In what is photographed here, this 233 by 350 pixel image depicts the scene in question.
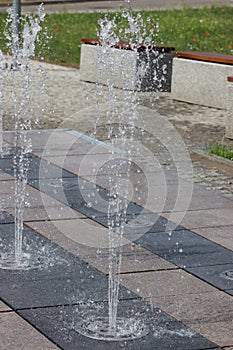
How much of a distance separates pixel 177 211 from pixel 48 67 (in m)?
8.52

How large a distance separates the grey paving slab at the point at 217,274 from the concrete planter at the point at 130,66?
712 centimetres

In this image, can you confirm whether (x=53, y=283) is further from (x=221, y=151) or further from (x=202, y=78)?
(x=202, y=78)

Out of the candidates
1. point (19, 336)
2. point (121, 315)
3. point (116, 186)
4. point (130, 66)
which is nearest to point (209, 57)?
point (130, 66)

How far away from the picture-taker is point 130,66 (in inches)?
523

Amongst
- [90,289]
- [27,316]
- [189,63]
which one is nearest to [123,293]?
[90,289]

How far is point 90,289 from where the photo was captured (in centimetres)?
547

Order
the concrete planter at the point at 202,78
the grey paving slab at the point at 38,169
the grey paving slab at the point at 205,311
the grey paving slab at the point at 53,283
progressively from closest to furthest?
the grey paving slab at the point at 205,311
the grey paving slab at the point at 53,283
the grey paving slab at the point at 38,169
the concrete planter at the point at 202,78

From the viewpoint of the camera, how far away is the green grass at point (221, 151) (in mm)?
9109

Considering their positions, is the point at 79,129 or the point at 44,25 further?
the point at 44,25

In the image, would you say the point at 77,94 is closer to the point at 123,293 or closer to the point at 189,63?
the point at 189,63

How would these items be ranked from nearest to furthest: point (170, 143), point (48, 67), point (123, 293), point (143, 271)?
point (123, 293) < point (143, 271) < point (170, 143) < point (48, 67)

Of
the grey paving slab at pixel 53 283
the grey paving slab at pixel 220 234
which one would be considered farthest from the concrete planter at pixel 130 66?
the grey paving slab at pixel 53 283

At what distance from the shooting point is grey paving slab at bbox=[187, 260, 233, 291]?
5.61 m

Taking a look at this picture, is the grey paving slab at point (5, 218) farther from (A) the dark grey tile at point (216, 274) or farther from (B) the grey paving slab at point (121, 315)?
(B) the grey paving slab at point (121, 315)
